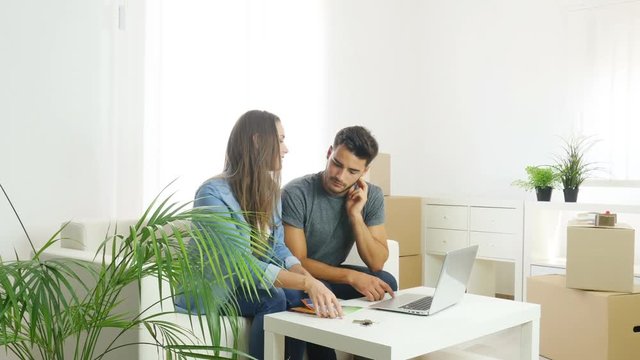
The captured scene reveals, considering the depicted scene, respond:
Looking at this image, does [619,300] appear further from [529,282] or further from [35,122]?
[35,122]

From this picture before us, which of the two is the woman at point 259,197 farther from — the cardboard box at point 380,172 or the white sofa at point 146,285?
the cardboard box at point 380,172

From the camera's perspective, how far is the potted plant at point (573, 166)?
4094 millimetres

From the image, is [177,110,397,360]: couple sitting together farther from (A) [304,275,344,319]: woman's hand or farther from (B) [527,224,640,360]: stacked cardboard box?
(B) [527,224,640,360]: stacked cardboard box

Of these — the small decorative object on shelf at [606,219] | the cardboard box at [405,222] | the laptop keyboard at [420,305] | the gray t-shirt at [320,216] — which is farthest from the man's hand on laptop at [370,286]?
the cardboard box at [405,222]

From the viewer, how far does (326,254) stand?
9.30 ft

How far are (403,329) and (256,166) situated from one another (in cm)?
79

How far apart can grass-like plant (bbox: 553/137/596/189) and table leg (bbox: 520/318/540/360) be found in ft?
6.21

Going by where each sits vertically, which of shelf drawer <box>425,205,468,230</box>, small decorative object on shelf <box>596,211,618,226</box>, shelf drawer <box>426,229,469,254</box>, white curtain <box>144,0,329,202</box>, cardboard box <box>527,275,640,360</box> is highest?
white curtain <box>144,0,329,202</box>

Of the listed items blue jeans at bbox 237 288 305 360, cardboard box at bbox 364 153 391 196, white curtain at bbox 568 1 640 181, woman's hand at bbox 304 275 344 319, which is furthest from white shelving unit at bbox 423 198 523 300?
woman's hand at bbox 304 275 344 319

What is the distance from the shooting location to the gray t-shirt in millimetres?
2750

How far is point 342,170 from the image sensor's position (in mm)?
2729

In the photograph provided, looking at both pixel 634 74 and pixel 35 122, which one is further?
pixel 634 74

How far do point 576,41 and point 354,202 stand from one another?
2.49m

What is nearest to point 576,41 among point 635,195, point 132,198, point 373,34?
point 635,195
